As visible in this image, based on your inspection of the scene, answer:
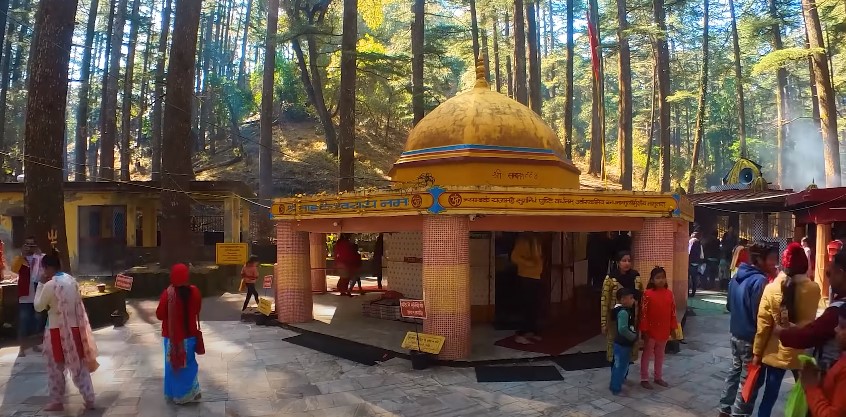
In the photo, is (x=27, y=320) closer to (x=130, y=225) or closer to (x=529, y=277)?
(x=529, y=277)

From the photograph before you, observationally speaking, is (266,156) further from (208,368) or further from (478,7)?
(208,368)

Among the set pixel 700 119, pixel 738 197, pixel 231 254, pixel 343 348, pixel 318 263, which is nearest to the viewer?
pixel 343 348

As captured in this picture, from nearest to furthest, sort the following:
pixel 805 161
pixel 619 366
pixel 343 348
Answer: pixel 619 366, pixel 343 348, pixel 805 161

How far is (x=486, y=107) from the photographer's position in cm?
1131

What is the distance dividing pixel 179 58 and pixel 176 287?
35.8ft

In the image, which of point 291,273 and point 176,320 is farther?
point 291,273

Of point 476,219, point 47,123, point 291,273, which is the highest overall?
point 47,123

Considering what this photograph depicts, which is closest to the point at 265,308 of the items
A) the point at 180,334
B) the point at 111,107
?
the point at 180,334

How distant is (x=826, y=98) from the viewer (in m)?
16.7

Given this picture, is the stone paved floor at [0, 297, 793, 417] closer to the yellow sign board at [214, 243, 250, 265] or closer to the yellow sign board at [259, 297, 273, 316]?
the yellow sign board at [259, 297, 273, 316]

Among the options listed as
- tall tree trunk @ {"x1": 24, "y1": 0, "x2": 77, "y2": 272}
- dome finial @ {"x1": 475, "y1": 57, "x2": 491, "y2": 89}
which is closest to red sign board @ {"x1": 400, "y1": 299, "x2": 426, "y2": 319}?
dome finial @ {"x1": 475, "y1": 57, "x2": 491, "y2": 89}

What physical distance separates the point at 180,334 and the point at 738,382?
576 cm

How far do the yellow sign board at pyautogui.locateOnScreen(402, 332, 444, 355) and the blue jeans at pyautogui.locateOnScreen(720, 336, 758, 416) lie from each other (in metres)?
3.55

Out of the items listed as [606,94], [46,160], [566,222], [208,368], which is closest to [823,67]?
[566,222]
